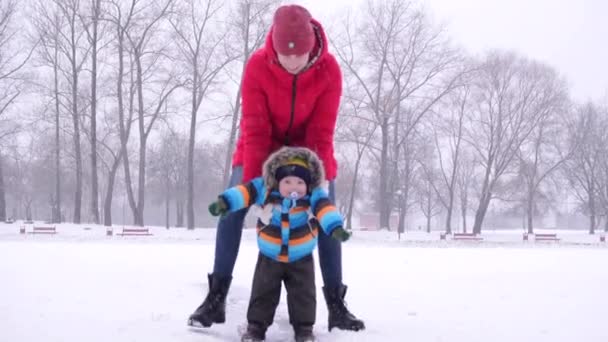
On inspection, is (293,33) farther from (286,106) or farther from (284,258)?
(284,258)

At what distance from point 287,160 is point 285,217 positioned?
0.99 ft

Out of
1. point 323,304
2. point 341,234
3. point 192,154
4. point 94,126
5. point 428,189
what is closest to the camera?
point 341,234

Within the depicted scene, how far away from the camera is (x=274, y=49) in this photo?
2670mm

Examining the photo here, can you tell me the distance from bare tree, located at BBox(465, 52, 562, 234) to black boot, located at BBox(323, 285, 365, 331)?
31.9 m

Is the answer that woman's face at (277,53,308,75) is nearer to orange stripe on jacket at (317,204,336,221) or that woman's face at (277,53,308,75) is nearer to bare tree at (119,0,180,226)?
orange stripe on jacket at (317,204,336,221)

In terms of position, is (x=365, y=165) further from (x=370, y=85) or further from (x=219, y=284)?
(x=219, y=284)

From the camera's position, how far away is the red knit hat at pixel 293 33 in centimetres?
254

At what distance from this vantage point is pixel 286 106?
2754mm

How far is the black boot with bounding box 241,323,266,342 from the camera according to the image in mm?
2262

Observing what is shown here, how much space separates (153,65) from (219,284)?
26.7 meters

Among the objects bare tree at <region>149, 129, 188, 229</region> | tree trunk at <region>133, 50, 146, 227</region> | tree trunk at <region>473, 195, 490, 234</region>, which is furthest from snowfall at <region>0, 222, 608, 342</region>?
bare tree at <region>149, 129, 188, 229</region>

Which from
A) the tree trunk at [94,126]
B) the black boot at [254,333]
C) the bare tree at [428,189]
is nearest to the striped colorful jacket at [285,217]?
the black boot at [254,333]

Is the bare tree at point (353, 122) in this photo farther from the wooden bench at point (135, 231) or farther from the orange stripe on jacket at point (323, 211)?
the orange stripe on jacket at point (323, 211)

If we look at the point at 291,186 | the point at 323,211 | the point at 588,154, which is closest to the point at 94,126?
the point at 291,186
